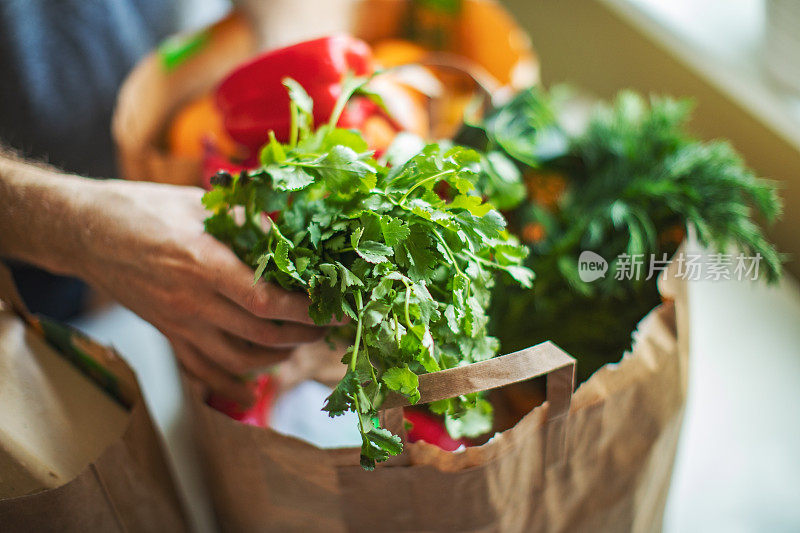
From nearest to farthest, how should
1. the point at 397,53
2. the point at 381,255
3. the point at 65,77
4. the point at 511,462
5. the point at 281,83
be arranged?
the point at 381,255 → the point at 511,462 → the point at 281,83 → the point at 65,77 → the point at 397,53

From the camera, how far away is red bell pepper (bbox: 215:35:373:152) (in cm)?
74

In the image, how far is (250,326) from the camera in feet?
1.86

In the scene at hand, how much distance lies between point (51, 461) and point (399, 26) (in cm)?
96

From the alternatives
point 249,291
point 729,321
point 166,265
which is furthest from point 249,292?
point 729,321

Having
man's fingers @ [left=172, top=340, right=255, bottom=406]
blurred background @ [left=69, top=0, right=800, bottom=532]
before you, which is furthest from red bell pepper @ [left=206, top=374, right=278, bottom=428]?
blurred background @ [left=69, top=0, right=800, bottom=532]

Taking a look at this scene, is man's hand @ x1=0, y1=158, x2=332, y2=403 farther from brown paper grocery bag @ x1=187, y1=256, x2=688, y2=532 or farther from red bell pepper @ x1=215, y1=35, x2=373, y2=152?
red bell pepper @ x1=215, y1=35, x2=373, y2=152

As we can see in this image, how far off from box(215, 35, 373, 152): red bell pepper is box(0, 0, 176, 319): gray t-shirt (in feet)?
0.95

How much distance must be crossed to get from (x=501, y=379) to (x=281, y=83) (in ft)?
1.55

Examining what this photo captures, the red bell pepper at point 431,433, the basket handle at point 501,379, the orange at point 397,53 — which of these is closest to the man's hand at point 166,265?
the basket handle at point 501,379

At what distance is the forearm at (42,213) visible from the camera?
0.63 meters

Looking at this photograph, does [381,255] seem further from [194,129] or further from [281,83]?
[194,129]

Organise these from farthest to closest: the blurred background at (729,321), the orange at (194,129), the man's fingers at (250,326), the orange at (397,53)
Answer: the orange at (397,53) < the orange at (194,129) < the blurred background at (729,321) < the man's fingers at (250,326)

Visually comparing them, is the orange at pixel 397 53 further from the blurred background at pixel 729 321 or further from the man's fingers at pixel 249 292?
the man's fingers at pixel 249 292

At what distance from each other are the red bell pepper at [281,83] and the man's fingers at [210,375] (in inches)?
11.2
